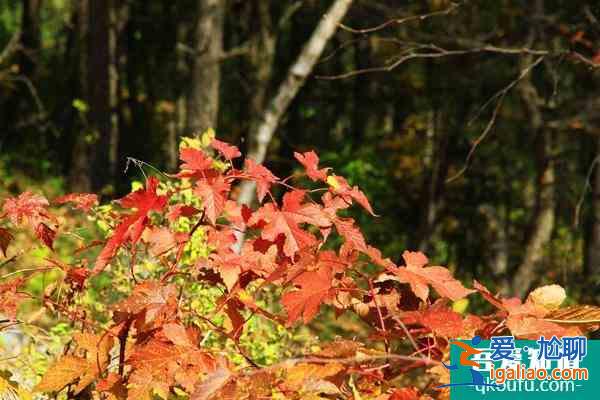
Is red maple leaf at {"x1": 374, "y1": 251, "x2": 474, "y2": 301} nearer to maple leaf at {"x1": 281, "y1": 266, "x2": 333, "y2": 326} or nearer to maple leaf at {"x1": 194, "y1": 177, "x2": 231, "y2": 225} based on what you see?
maple leaf at {"x1": 281, "y1": 266, "x2": 333, "y2": 326}

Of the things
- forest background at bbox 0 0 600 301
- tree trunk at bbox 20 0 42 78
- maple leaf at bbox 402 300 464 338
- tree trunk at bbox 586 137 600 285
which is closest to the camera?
maple leaf at bbox 402 300 464 338

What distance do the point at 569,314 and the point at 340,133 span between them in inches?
677

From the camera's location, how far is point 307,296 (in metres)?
2.20

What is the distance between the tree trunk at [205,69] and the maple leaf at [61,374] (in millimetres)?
6048

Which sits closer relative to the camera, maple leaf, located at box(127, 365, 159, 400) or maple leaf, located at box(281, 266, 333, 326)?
maple leaf, located at box(281, 266, 333, 326)

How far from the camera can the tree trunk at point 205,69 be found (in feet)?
27.9

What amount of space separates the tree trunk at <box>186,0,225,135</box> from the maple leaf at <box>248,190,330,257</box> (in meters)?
6.08

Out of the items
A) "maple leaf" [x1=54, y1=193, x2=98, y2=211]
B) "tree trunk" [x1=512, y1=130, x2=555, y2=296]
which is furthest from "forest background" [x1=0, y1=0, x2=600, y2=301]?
"maple leaf" [x1=54, y1=193, x2=98, y2=211]

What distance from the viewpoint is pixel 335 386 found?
2.12m

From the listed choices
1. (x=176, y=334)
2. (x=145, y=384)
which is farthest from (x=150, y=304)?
(x=145, y=384)

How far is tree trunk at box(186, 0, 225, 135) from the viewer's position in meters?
8.49

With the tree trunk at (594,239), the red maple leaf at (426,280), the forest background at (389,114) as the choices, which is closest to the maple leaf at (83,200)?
the forest background at (389,114)

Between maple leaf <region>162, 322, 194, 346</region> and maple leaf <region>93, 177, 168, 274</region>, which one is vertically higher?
maple leaf <region>93, 177, 168, 274</region>

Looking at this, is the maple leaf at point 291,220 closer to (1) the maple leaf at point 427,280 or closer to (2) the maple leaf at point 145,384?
(1) the maple leaf at point 427,280
